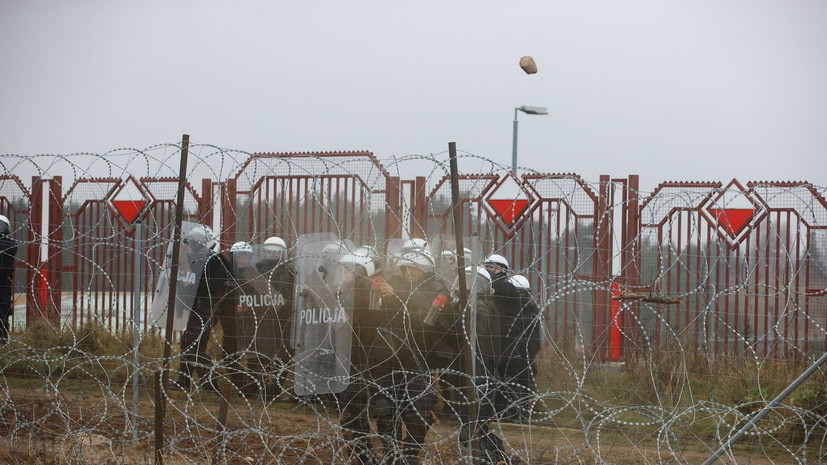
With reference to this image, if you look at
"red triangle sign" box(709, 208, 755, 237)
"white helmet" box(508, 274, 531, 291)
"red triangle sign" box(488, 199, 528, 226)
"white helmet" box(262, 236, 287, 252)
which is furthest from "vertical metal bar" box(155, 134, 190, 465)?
"red triangle sign" box(709, 208, 755, 237)

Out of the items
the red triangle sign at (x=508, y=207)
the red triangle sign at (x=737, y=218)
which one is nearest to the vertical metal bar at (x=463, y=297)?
the red triangle sign at (x=508, y=207)

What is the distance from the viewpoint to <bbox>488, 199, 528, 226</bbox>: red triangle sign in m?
9.88

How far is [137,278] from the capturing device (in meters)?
6.84

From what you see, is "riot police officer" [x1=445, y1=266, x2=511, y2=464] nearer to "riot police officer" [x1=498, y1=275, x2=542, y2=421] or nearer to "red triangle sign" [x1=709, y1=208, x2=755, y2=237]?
"riot police officer" [x1=498, y1=275, x2=542, y2=421]

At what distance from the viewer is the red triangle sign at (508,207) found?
9875 millimetres

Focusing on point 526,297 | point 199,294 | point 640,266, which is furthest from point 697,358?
point 199,294

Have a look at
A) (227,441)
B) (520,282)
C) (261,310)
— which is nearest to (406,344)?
(227,441)

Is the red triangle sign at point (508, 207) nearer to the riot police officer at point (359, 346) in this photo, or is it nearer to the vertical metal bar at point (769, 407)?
the riot police officer at point (359, 346)

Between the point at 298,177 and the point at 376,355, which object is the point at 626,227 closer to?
the point at 298,177

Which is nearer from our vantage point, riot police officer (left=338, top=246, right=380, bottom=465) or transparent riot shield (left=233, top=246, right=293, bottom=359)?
riot police officer (left=338, top=246, right=380, bottom=465)

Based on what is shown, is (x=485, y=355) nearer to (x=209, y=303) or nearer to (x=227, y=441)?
(x=227, y=441)

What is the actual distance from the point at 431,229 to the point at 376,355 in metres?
4.23

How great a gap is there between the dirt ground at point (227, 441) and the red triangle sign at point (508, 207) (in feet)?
9.68

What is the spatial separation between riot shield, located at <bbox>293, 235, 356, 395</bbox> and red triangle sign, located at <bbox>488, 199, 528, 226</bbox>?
4.34 metres
